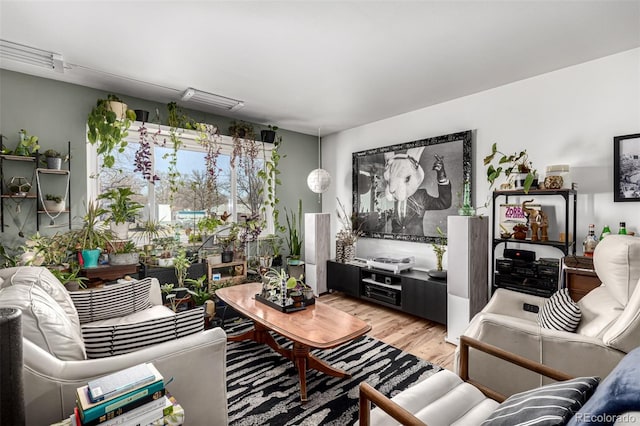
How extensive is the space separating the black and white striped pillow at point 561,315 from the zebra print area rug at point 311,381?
903 millimetres

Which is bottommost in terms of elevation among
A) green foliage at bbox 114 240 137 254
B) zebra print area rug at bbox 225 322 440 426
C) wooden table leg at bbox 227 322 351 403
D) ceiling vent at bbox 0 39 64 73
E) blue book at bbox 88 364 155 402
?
zebra print area rug at bbox 225 322 440 426

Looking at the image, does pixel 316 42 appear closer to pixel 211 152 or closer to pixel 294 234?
pixel 211 152

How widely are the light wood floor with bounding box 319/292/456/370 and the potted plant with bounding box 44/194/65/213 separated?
3.06 m

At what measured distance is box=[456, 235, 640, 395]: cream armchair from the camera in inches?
56.0

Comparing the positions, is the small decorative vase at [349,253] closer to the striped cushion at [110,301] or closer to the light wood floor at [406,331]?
the light wood floor at [406,331]

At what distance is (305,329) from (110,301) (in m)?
1.43

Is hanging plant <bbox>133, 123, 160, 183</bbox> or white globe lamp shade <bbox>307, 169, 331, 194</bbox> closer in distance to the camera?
hanging plant <bbox>133, 123, 160, 183</bbox>

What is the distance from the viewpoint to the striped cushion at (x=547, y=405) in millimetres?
854

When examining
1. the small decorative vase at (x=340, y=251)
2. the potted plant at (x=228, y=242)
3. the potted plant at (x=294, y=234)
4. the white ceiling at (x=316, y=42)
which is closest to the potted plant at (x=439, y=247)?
the small decorative vase at (x=340, y=251)

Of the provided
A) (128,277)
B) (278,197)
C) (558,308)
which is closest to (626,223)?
(558,308)

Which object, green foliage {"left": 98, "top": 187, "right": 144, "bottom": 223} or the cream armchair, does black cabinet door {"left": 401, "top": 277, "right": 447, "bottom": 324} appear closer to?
the cream armchair

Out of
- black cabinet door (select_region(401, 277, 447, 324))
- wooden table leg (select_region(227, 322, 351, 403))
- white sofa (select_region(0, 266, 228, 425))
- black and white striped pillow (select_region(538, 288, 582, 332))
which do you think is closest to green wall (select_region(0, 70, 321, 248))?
white sofa (select_region(0, 266, 228, 425))

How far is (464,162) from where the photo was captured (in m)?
3.35

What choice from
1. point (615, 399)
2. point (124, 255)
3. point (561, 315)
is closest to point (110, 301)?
point (124, 255)
